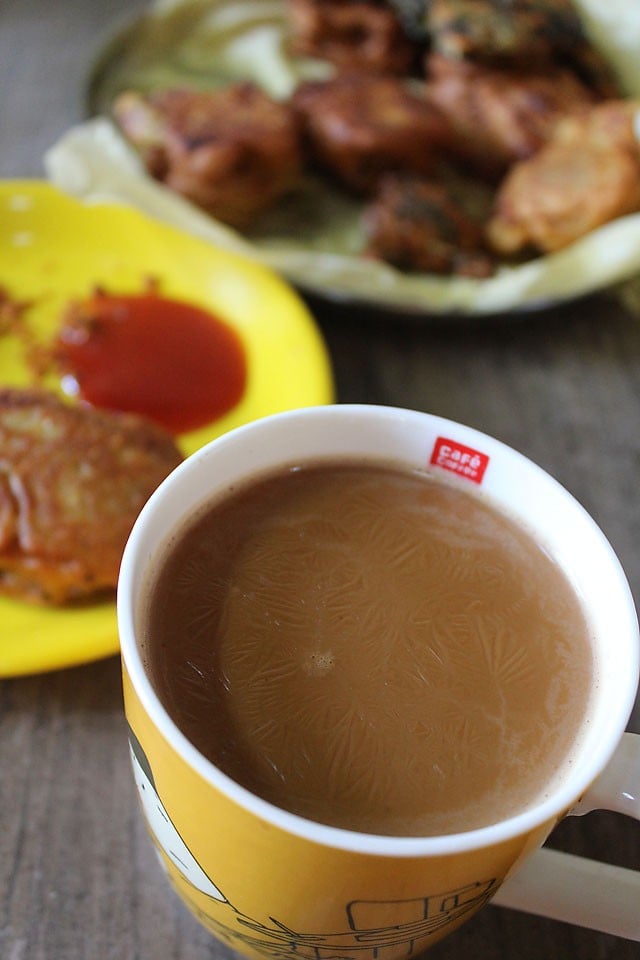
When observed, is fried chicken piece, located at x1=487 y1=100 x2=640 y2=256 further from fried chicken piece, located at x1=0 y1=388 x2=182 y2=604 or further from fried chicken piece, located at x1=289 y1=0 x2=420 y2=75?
fried chicken piece, located at x1=0 y1=388 x2=182 y2=604

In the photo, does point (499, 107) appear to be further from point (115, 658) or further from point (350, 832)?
point (350, 832)

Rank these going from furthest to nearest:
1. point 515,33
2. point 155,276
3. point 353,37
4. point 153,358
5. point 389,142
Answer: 1. point 353,37
2. point 515,33
3. point 389,142
4. point 155,276
5. point 153,358

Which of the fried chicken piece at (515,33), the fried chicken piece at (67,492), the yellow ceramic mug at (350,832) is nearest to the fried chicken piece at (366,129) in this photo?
the fried chicken piece at (515,33)

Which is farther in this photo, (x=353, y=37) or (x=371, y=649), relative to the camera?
(x=353, y=37)

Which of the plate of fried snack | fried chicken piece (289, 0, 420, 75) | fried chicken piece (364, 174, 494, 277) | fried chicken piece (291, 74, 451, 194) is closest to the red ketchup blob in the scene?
the plate of fried snack

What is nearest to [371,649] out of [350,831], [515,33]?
[350,831]

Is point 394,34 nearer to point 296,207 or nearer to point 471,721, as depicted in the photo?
point 296,207
